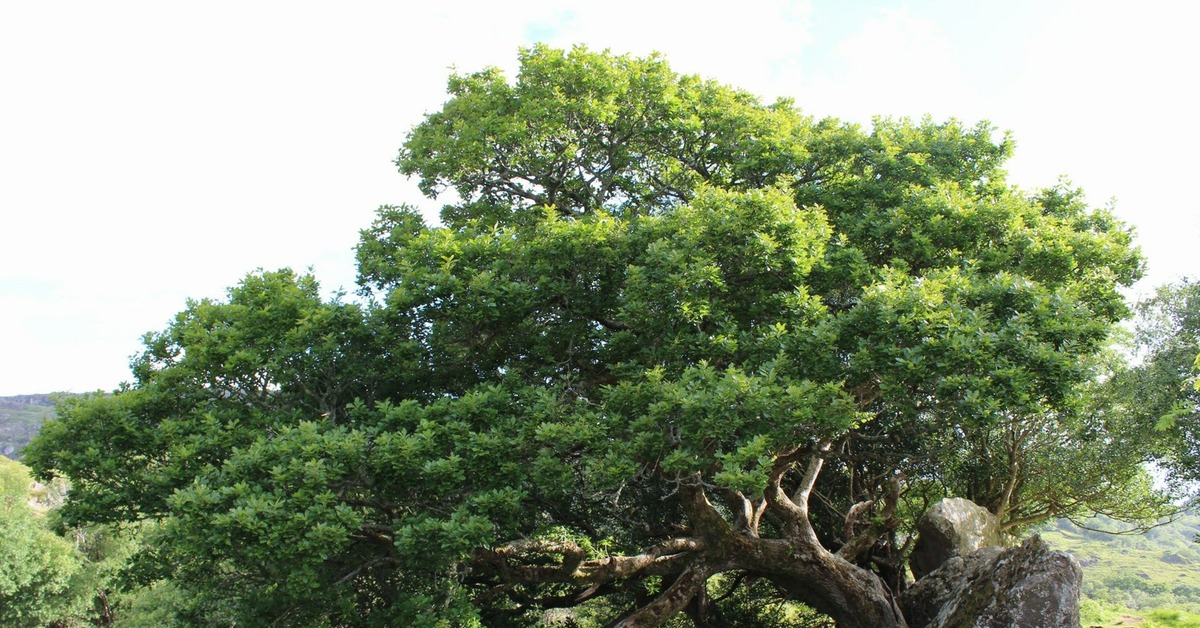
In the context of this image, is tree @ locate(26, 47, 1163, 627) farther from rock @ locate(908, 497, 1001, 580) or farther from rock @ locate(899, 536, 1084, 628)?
rock @ locate(899, 536, 1084, 628)

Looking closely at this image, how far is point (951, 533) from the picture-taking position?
14.0 metres

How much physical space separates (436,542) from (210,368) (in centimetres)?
488

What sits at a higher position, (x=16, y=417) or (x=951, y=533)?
(x=16, y=417)

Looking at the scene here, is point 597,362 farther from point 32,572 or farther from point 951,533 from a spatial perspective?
point 32,572

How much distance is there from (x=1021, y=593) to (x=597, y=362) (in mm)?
6776

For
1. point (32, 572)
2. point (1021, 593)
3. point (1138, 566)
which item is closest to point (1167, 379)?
point (1021, 593)

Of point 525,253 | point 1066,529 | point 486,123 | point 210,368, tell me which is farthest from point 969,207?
point 1066,529

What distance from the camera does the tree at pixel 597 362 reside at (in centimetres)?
876

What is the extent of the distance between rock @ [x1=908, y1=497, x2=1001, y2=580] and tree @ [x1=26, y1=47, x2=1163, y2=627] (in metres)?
0.94

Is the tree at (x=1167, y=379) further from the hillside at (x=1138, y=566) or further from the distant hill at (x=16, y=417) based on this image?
the distant hill at (x=16, y=417)

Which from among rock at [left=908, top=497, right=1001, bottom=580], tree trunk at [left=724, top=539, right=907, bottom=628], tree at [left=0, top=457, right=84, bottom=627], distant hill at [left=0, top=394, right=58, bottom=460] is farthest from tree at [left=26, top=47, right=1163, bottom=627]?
distant hill at [left=0, top=394, right=58, bottom=460]

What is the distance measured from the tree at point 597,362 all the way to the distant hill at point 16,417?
163m

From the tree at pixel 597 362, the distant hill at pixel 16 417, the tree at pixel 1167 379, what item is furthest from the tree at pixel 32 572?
the distant hill at pixel 16 417

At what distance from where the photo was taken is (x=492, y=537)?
8922mm
